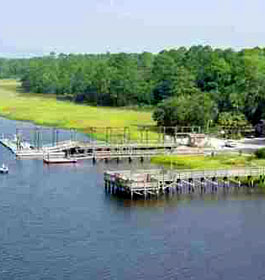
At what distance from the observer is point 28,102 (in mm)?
166750

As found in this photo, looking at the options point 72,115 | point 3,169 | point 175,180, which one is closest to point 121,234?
point 175,180

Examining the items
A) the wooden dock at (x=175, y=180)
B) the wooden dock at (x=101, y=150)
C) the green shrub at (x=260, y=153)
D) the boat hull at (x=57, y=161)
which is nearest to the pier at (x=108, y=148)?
the wooden dock at (x=101, y=150)

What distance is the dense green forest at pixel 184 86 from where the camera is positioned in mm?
106688

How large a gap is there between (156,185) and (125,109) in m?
84.1

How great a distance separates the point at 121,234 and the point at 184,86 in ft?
293

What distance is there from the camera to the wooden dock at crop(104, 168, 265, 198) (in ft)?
214

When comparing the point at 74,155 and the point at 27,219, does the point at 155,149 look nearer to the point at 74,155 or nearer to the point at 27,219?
the point at 74,155

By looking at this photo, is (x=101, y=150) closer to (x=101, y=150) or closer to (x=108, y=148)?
(x=101, y=150)

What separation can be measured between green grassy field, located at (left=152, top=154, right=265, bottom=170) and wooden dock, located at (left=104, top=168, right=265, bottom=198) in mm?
5268

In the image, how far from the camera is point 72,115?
133750 millimetres

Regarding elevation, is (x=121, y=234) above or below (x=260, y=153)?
below

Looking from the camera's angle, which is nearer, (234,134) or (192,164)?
(192,164)

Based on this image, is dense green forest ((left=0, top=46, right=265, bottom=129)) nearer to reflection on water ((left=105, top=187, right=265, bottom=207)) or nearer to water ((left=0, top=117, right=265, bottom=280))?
reflection on water ((left=105, top=187, right=265, bottom=207))

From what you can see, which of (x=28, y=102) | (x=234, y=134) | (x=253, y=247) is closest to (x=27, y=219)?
(x=253, y=247)
